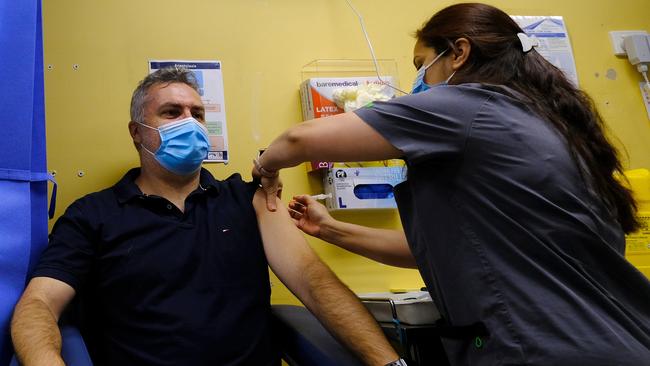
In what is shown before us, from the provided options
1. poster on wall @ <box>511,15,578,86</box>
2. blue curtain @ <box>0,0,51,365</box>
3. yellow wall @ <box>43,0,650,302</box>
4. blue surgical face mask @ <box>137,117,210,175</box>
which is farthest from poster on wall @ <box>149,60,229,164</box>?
poster on wall @ <box>511,15,578,86</box>

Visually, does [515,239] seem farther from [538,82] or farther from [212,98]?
[212,98]

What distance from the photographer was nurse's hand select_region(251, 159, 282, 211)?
53.9 inches

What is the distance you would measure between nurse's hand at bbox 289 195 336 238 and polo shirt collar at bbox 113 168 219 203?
267mm

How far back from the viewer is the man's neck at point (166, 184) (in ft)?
4.81

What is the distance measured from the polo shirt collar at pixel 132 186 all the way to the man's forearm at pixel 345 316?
17.4 inches

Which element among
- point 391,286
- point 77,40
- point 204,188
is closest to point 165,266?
point 204,188

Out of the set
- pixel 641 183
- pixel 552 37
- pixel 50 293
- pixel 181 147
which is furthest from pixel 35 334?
pixel 552 37

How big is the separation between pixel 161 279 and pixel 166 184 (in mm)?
338

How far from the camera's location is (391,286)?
5.88 ft

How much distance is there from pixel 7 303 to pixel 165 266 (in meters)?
0.34

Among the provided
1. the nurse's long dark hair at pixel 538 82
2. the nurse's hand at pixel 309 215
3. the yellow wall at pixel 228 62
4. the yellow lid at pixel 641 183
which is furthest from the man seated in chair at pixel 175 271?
the yellow lid at pixel 641 183

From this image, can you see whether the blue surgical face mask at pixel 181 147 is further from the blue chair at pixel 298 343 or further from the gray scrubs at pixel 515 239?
the gray scrubs at pixel 515 239

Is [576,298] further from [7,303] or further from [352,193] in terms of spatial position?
[7,303]

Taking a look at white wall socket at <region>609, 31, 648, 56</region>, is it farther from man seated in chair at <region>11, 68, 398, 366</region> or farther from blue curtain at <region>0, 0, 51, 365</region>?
blue curtain at <region>0, 0, 51, 365</region>
